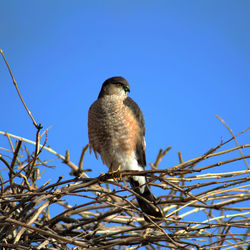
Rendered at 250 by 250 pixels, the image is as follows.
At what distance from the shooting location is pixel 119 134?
11.1ft

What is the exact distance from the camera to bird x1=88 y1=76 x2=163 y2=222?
11.2 feet

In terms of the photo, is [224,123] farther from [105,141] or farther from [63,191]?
[63,191]

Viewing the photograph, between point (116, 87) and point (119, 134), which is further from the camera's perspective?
point (116, 87)

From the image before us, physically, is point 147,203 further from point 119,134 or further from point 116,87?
point 116,87

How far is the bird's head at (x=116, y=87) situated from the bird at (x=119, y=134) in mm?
106

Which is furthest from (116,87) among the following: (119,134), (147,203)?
(147,203)

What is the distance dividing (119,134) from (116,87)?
69cm

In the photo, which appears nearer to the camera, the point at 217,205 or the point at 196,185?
the point at 196,185

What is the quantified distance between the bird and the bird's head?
11cm

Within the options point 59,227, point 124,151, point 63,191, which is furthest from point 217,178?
point 59,227

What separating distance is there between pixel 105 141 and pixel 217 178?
1390 mm

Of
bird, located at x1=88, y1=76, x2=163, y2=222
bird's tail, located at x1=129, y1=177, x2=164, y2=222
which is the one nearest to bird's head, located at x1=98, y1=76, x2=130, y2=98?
bird, located at x1=88, y1=76, x2=163, y2=222

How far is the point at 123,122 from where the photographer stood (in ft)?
11.2

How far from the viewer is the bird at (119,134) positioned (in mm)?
3400
